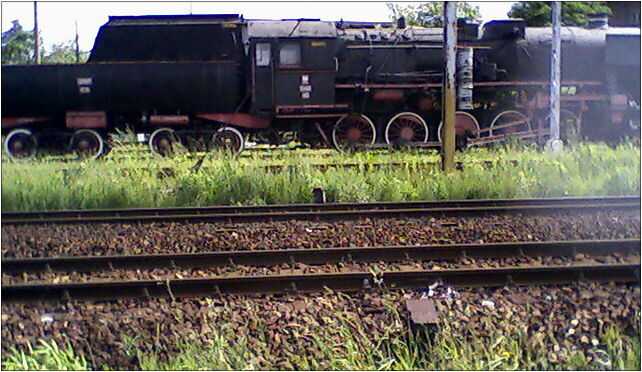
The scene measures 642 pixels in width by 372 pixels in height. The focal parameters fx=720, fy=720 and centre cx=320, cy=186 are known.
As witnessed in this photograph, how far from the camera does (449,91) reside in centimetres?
1033

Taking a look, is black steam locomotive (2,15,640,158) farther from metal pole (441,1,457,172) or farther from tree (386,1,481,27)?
metal pole (441,1,457,172)

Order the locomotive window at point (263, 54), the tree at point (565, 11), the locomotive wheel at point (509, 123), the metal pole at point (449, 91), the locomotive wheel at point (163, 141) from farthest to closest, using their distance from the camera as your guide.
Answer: the locomotive wheel at point (509, 123), the locomotive window at point (263, 54), the tree at point (565, 11), the locomotive wheel at point (163, 141), the metal pole at point (449, 91)

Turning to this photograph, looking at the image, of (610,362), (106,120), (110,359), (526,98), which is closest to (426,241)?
(610,362)

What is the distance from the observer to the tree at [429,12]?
11992mm

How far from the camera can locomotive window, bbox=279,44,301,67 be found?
1448 cm

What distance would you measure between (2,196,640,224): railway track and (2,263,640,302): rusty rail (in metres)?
2.27

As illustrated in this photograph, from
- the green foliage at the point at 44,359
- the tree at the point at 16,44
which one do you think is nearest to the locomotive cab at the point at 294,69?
the tree at the point at 16,44

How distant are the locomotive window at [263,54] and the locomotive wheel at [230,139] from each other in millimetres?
1544

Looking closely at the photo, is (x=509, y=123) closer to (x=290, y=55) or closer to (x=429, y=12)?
(x=429, y=12)

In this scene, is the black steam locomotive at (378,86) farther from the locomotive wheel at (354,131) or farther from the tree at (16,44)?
the tree at (16,44)

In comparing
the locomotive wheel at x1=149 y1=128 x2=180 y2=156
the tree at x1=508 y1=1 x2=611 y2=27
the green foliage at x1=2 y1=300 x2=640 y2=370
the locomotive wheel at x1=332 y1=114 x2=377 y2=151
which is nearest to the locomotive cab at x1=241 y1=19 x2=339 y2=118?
the locomotive wheel at x1=332 y1=114 x2=377 y2=151

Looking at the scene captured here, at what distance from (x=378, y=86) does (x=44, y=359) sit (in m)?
11.7

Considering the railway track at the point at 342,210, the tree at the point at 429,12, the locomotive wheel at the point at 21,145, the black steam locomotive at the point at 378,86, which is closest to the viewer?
the locomotive wheel at the point at 21,145

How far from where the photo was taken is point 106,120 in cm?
1056
